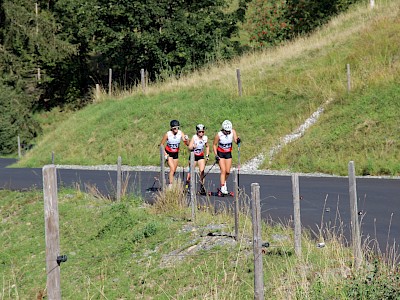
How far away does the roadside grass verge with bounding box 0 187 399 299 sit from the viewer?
10.1 m

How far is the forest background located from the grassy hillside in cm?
494

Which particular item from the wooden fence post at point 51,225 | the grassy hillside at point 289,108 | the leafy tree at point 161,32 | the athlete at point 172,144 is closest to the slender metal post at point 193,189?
the athlete at point 172,144

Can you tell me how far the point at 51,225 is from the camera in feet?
26.0

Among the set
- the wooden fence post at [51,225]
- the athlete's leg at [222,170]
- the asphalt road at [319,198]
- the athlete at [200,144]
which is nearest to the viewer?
the wooden fence post at [51,225]

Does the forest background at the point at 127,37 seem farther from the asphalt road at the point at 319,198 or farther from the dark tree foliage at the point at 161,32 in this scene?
the asphalt road at the point at 319,198

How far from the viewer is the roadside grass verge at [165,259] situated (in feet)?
33.2

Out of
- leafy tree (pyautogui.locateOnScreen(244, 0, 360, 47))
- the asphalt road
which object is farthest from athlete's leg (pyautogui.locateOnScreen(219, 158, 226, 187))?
leafy tree (pyautogui.locateOnScreen(244, 0, 360, 47))

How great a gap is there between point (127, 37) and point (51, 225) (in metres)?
38.9

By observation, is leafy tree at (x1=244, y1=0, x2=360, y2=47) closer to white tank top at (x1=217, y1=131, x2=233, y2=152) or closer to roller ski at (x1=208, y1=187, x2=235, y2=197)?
white tank top at (x1=217, y1=131, x2=233, y2=152)

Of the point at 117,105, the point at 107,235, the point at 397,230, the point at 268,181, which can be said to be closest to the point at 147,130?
the point at 117,105

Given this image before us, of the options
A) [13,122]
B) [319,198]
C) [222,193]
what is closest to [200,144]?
[222,193]

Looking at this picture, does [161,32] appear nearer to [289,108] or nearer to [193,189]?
[289,108]

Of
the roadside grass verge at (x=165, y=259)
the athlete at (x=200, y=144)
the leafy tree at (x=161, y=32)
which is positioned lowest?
the roadside grass verge at (x=165, y=259)

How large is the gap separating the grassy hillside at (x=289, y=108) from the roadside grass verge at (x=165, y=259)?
29.7 ft
